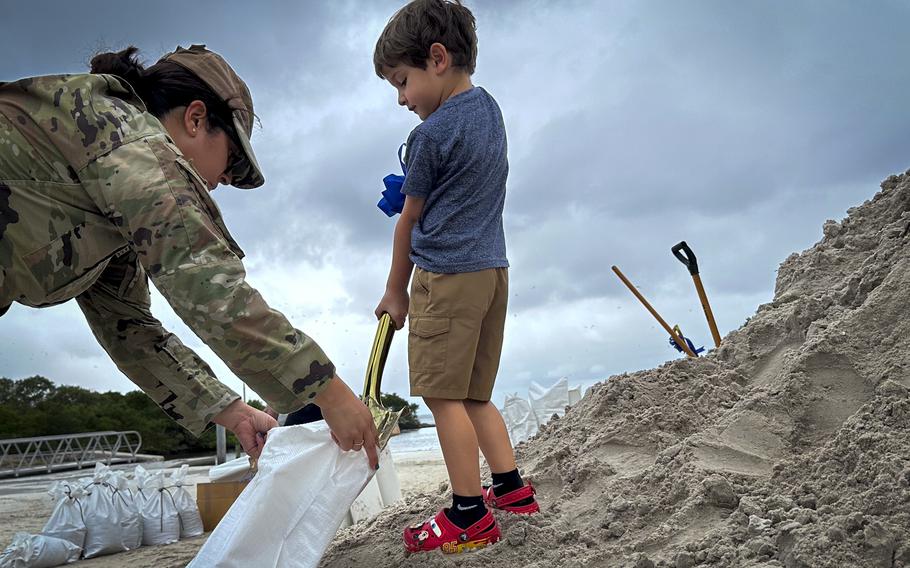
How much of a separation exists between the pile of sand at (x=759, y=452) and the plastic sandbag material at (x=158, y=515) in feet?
5.13

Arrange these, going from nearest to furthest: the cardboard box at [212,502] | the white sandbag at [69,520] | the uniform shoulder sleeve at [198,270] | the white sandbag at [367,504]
A: the uniform shoulder sleeve at [198,270]
the white sandbag at [69,520]
the white sandbag at [367,504]
the cardboard box at [212,502]

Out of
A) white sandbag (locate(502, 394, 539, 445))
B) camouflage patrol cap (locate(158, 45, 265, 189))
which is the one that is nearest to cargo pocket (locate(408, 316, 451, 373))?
camouflage patrol cap (locate(158, 45, 265, 189))

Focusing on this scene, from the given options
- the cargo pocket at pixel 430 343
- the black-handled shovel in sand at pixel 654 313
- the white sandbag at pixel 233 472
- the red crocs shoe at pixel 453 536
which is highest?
the black-handled shovel in sand at pixel 654 313

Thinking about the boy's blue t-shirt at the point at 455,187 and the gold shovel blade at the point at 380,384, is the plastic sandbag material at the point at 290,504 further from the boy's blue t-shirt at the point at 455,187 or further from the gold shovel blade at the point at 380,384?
the boy's blue t-shirt at the point at 455,187

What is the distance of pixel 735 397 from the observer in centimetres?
278

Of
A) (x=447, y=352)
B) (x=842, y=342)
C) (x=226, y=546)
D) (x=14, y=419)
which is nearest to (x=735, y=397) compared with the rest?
(x=842, y=342)

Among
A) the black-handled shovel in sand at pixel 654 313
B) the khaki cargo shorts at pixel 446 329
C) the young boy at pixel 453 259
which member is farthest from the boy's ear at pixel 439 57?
A: the black-handled shovel in sand at pixel 654 313

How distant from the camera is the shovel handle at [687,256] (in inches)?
184

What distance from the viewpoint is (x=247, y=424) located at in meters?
2.07

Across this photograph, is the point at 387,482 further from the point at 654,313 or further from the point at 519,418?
the point at 519,418

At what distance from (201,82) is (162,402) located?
0.95 metres

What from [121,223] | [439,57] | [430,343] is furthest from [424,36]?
[121,223]

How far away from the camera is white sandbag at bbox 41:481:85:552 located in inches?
144

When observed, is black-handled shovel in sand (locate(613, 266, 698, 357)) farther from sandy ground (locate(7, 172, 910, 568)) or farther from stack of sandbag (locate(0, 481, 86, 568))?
stack of sandbag (locate(0, 481, 86, 568))
